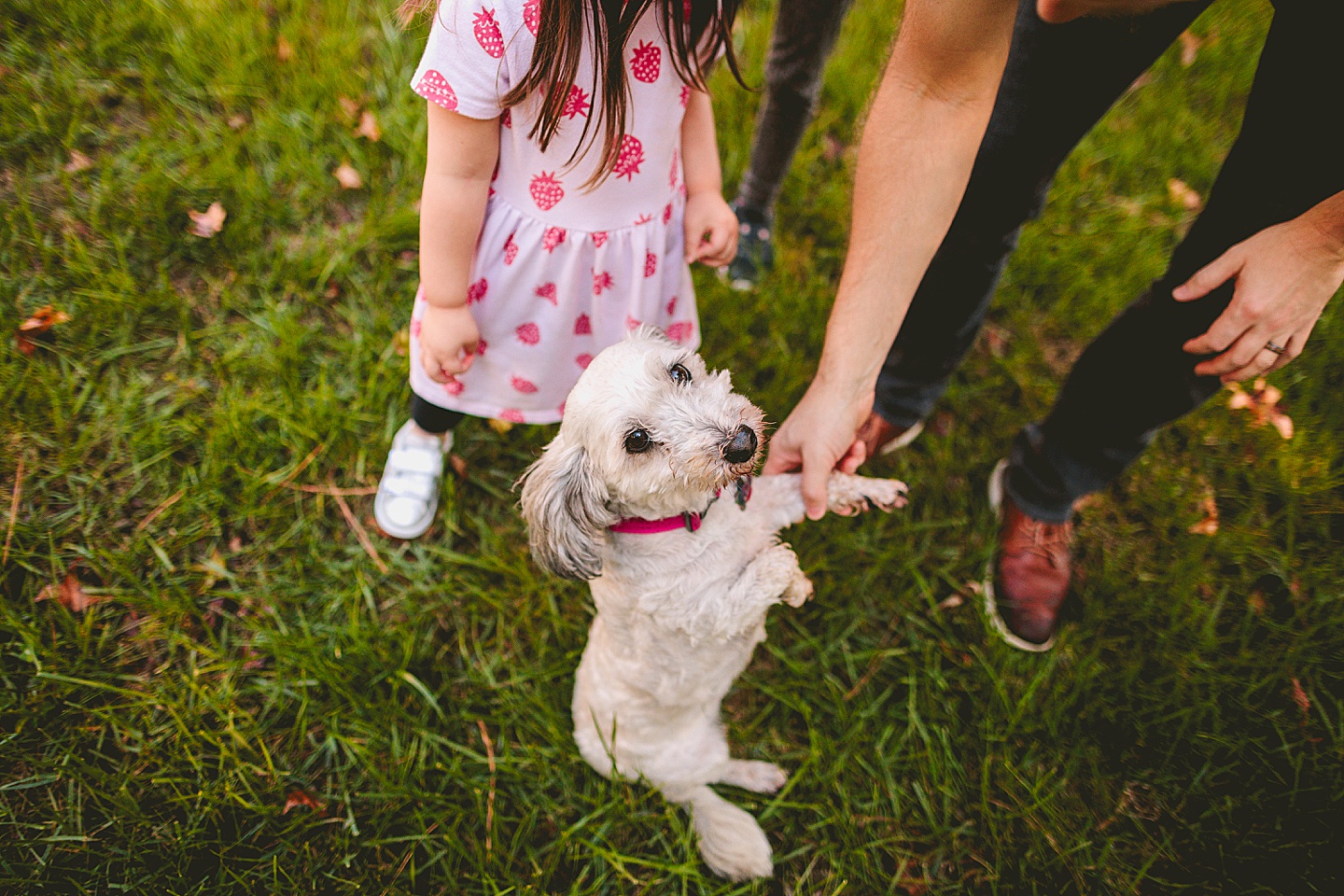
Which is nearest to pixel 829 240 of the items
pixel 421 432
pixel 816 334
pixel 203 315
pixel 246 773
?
pixel 816 334

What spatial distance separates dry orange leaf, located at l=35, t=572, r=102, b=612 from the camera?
2.29 meters

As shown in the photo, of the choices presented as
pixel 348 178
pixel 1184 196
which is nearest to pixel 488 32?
pixel 348 178

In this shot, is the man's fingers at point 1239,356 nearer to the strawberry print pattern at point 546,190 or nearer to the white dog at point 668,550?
the white dog at point 668,550

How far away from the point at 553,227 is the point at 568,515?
0.79 m

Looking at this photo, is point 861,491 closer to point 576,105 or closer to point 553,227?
point 553,227

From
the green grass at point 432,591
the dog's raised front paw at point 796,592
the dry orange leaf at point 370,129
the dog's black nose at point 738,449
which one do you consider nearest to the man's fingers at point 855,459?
the dog's raised front paw at point 796,592

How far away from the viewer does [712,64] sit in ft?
5.67

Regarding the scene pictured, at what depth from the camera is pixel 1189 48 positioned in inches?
148

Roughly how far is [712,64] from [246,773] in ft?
7.99

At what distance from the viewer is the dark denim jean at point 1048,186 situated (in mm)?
1582

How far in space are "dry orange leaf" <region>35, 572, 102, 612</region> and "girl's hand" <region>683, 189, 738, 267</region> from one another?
229 centimetres

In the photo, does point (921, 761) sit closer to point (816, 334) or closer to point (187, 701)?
point (816, 334)

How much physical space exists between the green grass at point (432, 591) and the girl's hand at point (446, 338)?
0.85 metres

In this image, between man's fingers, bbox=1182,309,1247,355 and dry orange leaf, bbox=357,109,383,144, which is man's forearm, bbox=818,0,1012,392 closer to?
man's fingers, bbox=1182,309,1247,355
